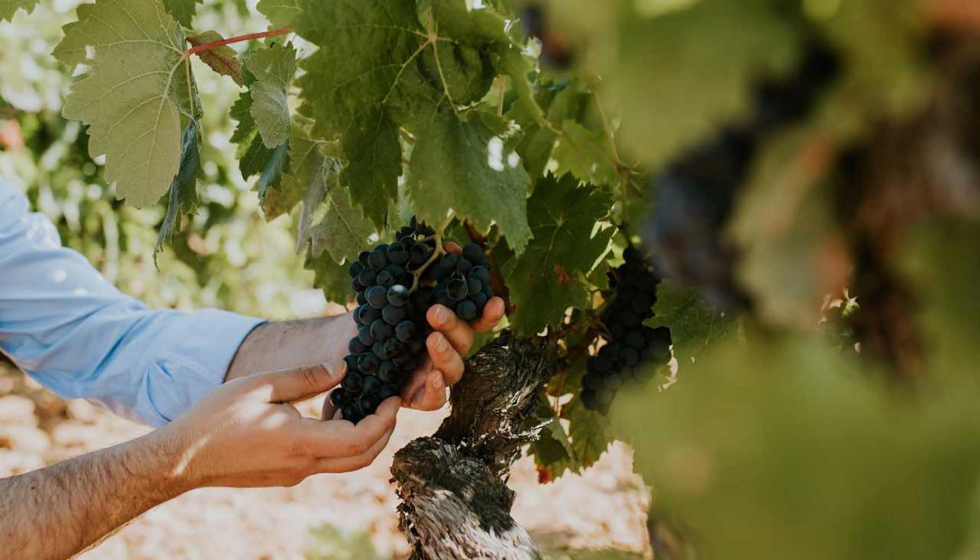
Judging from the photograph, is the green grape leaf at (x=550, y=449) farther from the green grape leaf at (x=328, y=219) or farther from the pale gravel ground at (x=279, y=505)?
the pale gravel ground at (x=279, y=505)

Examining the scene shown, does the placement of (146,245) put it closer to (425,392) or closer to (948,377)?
(425,392)

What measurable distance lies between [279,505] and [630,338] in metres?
2.38

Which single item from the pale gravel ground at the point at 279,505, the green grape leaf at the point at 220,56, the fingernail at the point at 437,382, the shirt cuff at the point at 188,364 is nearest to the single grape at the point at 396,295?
the fingernail at the point at 437,382

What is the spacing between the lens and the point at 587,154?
1412mm

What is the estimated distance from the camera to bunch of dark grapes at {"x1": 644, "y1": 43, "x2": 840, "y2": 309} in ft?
0.83

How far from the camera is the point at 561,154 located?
144cm

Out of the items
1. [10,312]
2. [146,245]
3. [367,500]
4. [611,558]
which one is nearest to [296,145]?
[611,558]

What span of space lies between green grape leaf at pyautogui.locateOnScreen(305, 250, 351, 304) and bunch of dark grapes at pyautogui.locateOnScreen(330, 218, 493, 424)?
7.1 inches

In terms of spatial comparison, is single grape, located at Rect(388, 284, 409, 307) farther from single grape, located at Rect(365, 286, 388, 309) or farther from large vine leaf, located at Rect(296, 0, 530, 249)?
large vine leaf, located at Rect(296, 0, 530, 249)

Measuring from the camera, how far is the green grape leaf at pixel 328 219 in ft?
3.81

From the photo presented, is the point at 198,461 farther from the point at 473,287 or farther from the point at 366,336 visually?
the point at 473,287

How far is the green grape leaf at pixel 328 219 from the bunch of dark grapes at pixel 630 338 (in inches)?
14.1

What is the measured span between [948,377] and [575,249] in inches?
35.3

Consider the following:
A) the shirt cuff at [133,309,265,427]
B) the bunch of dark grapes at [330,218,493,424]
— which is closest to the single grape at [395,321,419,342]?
the bunch of dark grapes at [330,218,493,424]
